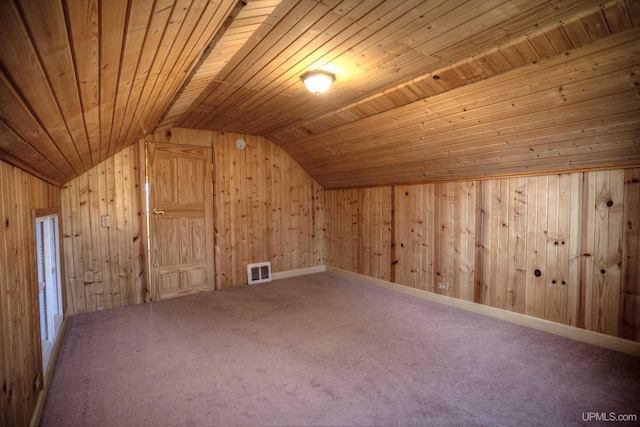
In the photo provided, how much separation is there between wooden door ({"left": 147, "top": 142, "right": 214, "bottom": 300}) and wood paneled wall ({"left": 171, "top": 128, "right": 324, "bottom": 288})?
0.15m

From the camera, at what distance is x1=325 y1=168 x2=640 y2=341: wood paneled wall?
262 centimetres

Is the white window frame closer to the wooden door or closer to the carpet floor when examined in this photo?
the carpet floor

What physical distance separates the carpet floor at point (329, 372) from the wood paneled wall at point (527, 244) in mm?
320

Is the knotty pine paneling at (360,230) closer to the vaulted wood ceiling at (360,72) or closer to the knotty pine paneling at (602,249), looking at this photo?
the vaulted wood ceiling at (360,72)

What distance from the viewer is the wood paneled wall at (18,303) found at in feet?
4.51

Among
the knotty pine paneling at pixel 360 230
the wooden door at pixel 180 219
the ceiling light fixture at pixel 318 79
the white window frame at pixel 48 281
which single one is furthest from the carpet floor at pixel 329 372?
the ceiling light fixture at pixel 318 79

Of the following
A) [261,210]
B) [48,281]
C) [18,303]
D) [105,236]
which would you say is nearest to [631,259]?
[18,303]

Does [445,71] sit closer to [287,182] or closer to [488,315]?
[488,315]

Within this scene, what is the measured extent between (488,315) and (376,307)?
3.89 ft

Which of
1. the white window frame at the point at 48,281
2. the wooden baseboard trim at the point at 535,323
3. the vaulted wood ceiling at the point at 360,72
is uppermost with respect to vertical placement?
the vaulted wood ceiling at the point at 360,72

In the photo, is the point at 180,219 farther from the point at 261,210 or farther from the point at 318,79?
the point at 318,79

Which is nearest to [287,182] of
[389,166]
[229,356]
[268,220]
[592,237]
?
[268,220]

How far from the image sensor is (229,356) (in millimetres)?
2621

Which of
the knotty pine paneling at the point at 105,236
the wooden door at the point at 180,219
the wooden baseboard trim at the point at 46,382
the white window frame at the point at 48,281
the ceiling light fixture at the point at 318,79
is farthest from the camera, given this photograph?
the wooden door at the point at 180,219
